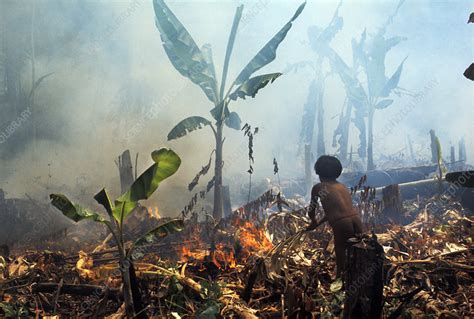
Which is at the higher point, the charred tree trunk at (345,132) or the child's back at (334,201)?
the charred tree trunk at (345,132)

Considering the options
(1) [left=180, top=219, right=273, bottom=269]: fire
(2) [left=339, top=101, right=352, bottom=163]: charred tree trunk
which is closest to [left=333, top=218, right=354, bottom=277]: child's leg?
(1) [left=180, top=219, right=273, bottom=269]: fire

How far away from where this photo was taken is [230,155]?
25219 millimetres

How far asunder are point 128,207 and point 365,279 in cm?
232

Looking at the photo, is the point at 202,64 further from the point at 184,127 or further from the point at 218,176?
the point at 218,176

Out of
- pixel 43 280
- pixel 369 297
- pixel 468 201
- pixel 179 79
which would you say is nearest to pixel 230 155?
pixel 179 79

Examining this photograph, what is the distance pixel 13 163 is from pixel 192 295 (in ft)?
55.8

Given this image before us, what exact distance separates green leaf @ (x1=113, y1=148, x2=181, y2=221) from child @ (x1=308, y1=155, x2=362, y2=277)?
1.84 meters

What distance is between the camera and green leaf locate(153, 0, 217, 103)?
9.34 m

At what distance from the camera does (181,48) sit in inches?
374

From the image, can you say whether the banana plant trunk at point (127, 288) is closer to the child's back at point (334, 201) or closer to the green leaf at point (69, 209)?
the green leaf at point (69, 209)

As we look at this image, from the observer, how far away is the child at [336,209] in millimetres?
4289

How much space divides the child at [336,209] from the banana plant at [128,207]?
178cm

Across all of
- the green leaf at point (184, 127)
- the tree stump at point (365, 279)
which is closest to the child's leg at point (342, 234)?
the tree stump at point (365, 279)

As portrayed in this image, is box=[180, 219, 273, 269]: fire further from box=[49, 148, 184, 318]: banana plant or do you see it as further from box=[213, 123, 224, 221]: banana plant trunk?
box=[213, 123, 224, 221]: banana plant trunk
